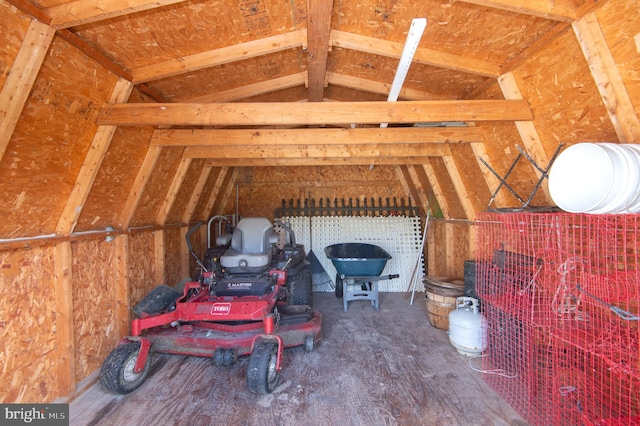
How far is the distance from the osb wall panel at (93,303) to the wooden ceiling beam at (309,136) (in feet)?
3.82

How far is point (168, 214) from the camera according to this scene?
4137 mm

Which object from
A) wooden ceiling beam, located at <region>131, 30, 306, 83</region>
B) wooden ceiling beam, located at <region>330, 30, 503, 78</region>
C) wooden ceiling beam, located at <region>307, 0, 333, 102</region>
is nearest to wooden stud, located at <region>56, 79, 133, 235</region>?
wooden ceiling beam, located at <region>131, 30, 306, 83</region>

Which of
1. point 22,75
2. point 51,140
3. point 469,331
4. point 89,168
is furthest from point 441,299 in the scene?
point 22,75

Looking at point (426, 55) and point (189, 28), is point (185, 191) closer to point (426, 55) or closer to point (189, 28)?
point (189, 28)

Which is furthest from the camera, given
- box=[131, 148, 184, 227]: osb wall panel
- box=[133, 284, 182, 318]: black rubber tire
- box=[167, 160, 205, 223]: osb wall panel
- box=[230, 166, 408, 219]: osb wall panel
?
box=[230, 166, 408, 219]: osb wall panel

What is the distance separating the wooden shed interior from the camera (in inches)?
66.2

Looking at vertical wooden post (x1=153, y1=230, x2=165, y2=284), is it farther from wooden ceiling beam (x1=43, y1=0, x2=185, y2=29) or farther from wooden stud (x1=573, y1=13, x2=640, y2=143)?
wooden stud (x1=573, y1=13, x2=640, y2=143)

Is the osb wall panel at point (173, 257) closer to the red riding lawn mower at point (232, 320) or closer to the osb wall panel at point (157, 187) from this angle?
the osb wall panel at point (157, 187)

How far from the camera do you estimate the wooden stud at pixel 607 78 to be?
1658 millimetres

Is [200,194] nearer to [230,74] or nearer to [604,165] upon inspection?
[230,74]

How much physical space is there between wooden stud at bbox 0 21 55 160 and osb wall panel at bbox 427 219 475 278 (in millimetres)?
4461

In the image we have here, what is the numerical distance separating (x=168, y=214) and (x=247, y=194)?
2.35 meters

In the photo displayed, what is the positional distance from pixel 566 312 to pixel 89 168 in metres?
3.53

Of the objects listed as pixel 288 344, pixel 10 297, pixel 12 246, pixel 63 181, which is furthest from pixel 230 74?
pixel 288 344
